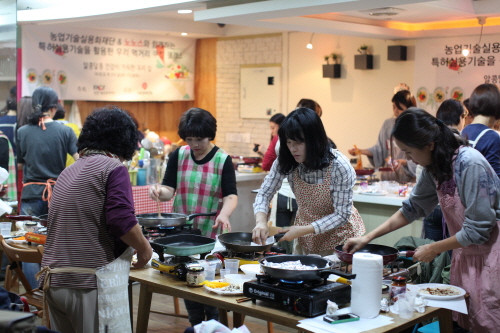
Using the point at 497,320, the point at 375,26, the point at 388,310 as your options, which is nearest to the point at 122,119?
the point at 388,310

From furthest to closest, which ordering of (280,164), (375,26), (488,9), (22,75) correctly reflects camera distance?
(22,75), (375,26), (488,9), (280,164)

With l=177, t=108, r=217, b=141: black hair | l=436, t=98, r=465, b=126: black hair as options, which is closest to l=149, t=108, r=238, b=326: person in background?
l=177, t=108, r=217, b=141: black hair

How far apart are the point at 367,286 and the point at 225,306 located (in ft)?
2.04

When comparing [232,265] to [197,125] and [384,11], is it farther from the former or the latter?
[384,11]

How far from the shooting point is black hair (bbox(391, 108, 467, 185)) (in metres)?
2.70

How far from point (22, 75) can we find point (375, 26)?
463 centimetres

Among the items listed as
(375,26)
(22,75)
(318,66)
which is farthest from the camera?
(318,66)

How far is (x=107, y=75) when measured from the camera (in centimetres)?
920

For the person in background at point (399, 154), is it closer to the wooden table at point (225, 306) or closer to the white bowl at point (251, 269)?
the white bowl at point (251, 269)

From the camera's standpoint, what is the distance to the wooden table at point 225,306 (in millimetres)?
2412

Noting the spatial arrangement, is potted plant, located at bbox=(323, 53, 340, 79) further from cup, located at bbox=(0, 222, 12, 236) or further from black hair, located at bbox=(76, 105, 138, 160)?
black hair, located at bbox=(76, 105, 138, 160)

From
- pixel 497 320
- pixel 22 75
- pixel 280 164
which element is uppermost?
pixel 22 75

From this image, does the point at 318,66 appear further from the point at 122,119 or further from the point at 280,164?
the point at 122,119

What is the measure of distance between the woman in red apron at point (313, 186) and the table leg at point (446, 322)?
0.79m
